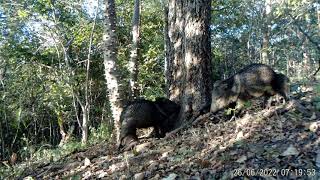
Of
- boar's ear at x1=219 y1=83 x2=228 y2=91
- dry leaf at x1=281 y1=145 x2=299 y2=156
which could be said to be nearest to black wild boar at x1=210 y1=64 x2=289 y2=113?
boar's ear at x1=219 y1=83 x2=228 y2=91

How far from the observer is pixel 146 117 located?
5.80 meters

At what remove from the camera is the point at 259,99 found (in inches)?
208

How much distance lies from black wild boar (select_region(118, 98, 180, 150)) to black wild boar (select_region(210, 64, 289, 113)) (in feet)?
3.46

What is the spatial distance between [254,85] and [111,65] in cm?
258

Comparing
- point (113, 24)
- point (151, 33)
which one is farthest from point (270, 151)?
point (151, 33)

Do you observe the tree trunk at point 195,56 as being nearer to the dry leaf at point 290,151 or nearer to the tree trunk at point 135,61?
the dry leaf at point 290,151

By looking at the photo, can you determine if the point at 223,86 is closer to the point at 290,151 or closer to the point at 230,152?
the point at 230,152

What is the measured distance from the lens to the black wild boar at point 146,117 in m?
5.73

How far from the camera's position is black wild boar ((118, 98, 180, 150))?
18.8 ft

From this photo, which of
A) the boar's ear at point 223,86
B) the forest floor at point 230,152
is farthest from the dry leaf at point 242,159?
the boar's ear at point 223,86

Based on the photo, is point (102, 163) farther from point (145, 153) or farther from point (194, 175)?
point (194, 175)

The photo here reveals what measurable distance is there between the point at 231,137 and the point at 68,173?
2164mm

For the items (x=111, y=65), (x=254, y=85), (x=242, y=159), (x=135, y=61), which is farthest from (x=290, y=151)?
(x=135, y=61)

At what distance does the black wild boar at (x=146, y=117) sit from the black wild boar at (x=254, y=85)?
3.46 ft
